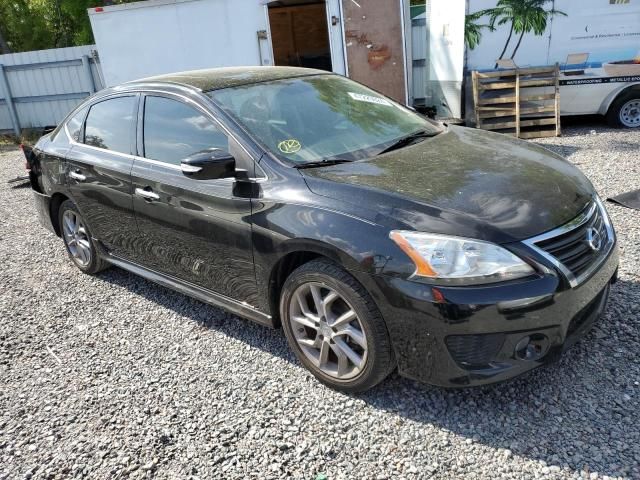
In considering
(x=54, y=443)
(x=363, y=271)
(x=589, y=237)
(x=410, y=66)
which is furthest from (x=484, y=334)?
(x=410, y=66)

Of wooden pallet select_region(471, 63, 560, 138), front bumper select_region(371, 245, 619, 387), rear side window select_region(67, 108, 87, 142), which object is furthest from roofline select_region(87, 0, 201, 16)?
front bumper select_region(371, 245, 619, 387)

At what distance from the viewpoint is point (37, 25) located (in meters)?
22.9

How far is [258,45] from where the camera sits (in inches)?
399

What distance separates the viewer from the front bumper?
7.73 feet

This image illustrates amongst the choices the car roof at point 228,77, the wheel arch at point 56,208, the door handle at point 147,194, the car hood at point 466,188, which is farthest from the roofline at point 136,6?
the car hood at point 466,188

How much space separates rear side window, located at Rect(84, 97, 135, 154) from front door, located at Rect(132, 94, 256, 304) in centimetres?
20

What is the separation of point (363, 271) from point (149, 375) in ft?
5.27

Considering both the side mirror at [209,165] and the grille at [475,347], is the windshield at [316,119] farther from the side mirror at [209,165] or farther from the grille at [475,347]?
the grille at [475,347]

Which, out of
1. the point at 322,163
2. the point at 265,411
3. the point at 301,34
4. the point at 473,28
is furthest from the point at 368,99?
the point at 301,34

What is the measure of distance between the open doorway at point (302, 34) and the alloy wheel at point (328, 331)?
39.0 ft

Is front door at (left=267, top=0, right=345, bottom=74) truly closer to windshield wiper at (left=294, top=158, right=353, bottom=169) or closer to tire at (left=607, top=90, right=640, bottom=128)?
tire at (left=607, top=90, right=640, bottom=128)

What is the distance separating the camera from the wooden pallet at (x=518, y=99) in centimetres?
830

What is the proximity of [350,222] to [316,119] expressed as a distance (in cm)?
109

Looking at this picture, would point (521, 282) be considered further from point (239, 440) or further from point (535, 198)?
point (239, 440)
